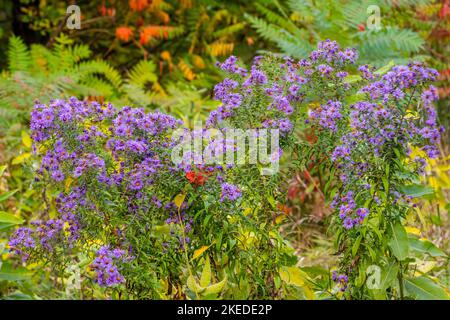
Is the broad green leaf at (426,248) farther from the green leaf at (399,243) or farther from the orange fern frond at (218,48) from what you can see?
the orange fern frond at (218,48)

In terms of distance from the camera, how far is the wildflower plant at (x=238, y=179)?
3230 mm

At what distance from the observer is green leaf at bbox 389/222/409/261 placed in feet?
10.8

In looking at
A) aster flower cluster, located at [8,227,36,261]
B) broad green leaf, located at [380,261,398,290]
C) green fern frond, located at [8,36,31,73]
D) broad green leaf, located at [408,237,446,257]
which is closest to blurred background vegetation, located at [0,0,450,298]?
green fern frond, located at [8,36,31,73]

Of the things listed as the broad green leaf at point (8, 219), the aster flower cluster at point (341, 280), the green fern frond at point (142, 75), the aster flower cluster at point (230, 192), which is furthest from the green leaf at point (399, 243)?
the green fern frond at point (142, 75)

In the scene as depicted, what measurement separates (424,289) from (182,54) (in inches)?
221

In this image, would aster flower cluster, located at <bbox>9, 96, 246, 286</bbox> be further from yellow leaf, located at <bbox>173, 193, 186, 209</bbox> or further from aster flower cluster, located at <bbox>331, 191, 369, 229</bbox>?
aster flower cluster, located at <bbox>331, 191, 369, 229</bbox>

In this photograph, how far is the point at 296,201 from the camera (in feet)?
21.4

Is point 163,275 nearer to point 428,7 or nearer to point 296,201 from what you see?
point 296,201

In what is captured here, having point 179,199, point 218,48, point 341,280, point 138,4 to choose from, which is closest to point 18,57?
point 138,4

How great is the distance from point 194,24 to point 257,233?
18.2ft

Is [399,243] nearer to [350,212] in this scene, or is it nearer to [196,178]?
[350,212]

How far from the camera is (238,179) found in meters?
3.34
